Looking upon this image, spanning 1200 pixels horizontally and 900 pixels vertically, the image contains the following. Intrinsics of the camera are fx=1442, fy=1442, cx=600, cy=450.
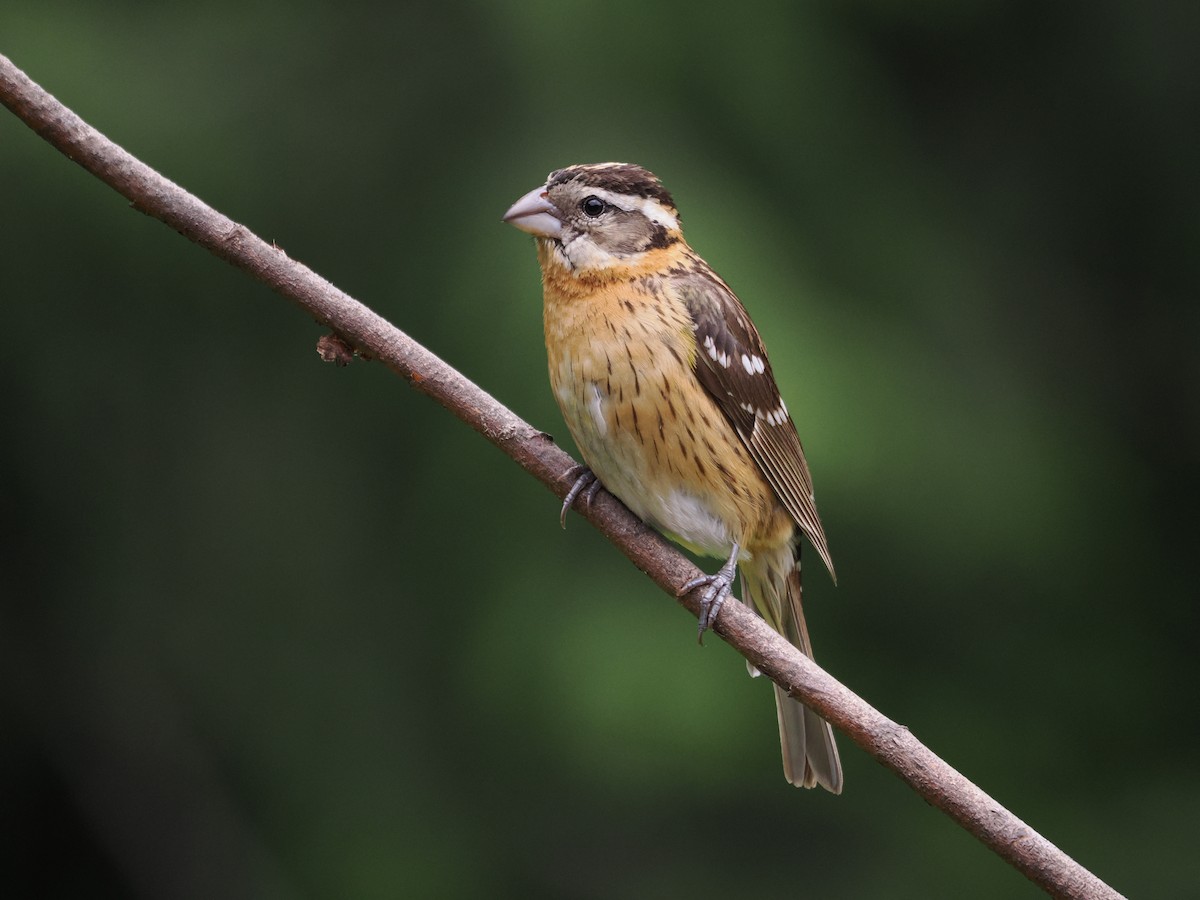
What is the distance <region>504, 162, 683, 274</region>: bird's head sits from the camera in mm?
3244

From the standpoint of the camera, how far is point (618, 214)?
3.31 metres

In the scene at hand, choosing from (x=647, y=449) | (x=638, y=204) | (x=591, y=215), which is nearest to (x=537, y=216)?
(x=591, y=215)

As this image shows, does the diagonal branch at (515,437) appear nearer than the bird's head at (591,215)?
Yes

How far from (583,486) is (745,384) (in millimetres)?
508

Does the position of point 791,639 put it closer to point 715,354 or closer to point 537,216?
point 715,354

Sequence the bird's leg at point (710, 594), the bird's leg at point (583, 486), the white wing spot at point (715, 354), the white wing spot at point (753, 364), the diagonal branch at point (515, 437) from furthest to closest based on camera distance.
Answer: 1. the white wing spot at point (753, 364)
2. the white wing spot at point (715, 354)
3. the bird's leg at point (583, 486)
4. the bird's leg at point (710, 594)
5. the diagonal branch at point (515, 437)

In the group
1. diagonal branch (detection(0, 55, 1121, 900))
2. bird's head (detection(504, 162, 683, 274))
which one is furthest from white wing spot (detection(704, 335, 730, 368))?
diagonal branch (detection(0, 55, 1121, 900))

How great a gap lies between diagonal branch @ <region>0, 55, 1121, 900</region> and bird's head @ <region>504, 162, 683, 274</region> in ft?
1.85

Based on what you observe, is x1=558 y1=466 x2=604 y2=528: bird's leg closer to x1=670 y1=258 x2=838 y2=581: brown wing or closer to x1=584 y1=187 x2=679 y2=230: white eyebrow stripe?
x1=670 y1=258 x2=838 y2=581: brown wing

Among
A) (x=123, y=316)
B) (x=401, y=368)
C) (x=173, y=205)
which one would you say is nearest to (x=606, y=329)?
(x=401, y=368)

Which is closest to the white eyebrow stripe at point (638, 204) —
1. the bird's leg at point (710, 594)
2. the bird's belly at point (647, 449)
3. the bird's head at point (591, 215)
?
the bird's head at point (591, 215)

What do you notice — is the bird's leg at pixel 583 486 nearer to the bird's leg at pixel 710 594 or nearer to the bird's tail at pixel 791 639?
the bird's leg at pixel 710 594

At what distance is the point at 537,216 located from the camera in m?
3.23

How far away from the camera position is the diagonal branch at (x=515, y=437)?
235 centimetres
